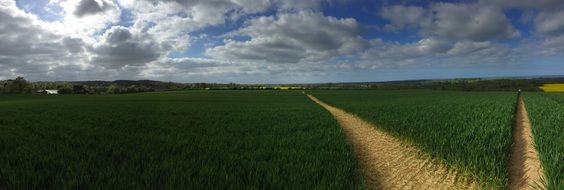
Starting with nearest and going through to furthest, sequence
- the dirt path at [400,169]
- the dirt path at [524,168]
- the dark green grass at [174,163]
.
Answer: the dark green grass at [174,163]
the dirt path at [524,168]
the dirt path at [400,169]

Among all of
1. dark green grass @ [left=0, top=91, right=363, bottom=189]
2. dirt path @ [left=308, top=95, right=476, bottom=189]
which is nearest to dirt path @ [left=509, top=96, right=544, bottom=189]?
dirt path @ [left=308, top=95, right=476, bottom=189]

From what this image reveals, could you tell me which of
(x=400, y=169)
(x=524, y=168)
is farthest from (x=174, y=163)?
(x=524, y=168)

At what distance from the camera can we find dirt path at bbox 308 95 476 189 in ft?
28.4

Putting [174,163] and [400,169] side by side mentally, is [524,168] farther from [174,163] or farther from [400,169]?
[174,163]

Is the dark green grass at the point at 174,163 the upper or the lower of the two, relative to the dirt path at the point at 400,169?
upper

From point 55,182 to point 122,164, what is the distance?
174 centimetres

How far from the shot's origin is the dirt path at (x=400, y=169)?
8.65 metres

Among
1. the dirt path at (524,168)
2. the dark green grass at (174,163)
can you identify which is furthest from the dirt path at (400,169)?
the dirt path at (524,168)

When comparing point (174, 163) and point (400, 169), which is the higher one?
point (174, 163)

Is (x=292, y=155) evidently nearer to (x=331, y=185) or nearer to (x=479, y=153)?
(x=331, y=185)

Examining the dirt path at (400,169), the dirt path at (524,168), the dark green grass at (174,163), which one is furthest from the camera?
the dirt path at (400,169)

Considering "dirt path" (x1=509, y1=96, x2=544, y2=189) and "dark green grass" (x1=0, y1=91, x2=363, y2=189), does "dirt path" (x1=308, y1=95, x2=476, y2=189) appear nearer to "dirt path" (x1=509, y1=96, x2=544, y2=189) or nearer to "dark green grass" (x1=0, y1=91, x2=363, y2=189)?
"dark green grass" (x1=0, y1=91, x2=363, y2=189)

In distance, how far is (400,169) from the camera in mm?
10102

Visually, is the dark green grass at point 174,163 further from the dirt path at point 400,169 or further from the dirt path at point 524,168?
the dirt path at point 524,168
